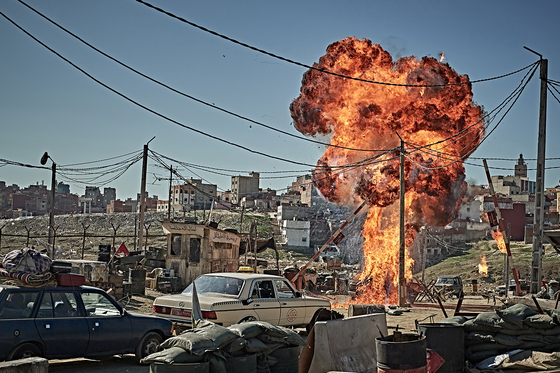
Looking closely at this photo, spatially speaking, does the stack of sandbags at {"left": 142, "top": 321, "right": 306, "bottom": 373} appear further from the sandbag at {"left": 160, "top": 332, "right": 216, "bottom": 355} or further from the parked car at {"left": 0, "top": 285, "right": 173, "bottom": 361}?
the parked car at {"left": 0, "top": 285, "right": 173, "bottom": 361}

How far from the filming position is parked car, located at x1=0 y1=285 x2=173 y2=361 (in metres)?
8.93

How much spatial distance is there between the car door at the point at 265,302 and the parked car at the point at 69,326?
2376 mm

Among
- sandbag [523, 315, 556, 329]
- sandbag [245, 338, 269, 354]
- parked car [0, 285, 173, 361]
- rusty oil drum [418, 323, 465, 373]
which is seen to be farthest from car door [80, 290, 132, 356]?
sandbag [523, 315, 556, 329]

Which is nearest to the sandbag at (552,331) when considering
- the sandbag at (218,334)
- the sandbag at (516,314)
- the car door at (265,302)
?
the sandbag at (516,314)

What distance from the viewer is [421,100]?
32250mm

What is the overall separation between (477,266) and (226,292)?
50653 millimetres

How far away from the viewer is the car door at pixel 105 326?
32.4 feet

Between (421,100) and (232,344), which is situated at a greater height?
(421,100)

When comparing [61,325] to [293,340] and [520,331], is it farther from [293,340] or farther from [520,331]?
[520,331]

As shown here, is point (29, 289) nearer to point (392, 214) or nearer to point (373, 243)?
point (373, 243)

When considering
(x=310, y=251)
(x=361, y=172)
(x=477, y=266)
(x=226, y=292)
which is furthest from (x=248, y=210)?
(x=226, y=292)

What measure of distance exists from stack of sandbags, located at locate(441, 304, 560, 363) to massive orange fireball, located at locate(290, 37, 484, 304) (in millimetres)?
19551

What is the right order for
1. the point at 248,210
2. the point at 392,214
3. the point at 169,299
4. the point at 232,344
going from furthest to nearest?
the point at 248,210 → the point at 392,214 → the point at 169,299 → the point at 232,344

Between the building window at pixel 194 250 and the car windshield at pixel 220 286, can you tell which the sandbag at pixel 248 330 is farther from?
the building window at pixel 194 250
